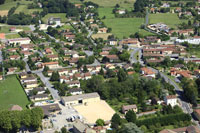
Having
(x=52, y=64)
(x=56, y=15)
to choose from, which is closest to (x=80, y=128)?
(x=52, y=64)

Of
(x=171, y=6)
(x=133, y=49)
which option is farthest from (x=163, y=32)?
(x=171, y=6)

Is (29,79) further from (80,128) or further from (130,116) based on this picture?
(130,116)

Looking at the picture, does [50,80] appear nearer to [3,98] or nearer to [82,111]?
[3,98]

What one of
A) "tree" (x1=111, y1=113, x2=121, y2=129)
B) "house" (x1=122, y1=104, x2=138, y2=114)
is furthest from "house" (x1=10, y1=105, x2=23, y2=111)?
"house" (x1=122, y1=104, x2=138, y2=114)

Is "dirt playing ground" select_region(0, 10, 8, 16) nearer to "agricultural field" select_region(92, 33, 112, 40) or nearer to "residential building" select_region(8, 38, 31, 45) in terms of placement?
"residential building" select_region(8, 38, 31, 45)

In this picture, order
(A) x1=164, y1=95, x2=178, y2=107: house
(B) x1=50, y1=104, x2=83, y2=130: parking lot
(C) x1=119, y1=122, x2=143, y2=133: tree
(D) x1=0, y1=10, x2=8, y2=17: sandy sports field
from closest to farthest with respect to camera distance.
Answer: (C) x1=119, y1=122, x2=143, y2=133: tree, (B) x1=50, y1=104, x2=83, y2=130: parking lot, (A) x1=164, y1=95, x2=178, y2=107: house, (D) x1=0, y1=10, x2=8, y2=17: sandy sports field

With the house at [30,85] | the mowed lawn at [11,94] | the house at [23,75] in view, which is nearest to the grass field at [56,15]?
the house at [23,75]

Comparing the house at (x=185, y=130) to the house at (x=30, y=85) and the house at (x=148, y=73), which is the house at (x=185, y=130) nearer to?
the house at (x=148, y=73)
